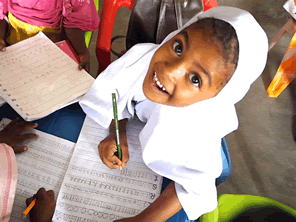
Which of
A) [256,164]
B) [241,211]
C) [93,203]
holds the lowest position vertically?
[256,164]

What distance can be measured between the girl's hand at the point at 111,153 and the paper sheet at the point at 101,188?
0.02m

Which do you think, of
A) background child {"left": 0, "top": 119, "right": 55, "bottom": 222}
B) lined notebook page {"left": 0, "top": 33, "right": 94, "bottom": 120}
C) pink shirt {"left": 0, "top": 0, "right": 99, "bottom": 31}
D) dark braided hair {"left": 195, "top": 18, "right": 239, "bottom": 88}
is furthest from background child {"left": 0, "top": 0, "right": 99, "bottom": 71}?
dark braided hair {"left": 195, "top": 18, "right": 239, "bottom": 88}

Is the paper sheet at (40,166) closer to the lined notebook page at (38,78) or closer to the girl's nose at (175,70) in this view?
the lined notebook page at (38,78)

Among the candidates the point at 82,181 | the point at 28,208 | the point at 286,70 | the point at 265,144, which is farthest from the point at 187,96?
the point at 286,70

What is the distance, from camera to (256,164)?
1.57 meters

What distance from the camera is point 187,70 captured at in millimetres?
515

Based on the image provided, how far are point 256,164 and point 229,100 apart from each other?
1201 millimetres

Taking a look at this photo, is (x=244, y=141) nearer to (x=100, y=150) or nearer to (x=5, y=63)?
(x=100, y=150)

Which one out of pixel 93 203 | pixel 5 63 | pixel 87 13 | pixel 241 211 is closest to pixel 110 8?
pixel 87 13

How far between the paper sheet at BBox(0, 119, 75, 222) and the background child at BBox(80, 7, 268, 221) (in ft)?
0.43

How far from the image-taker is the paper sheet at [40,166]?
0.67 m

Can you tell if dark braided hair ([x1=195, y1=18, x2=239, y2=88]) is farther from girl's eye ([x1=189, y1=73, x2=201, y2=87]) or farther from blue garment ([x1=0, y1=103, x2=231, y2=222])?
blue garment ([x1=0, y1=103, x2=231, y2=222])

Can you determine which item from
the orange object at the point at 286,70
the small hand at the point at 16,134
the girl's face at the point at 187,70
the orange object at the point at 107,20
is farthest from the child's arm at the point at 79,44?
the orange object at the point at 286,70

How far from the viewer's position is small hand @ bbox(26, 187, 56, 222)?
623mm
